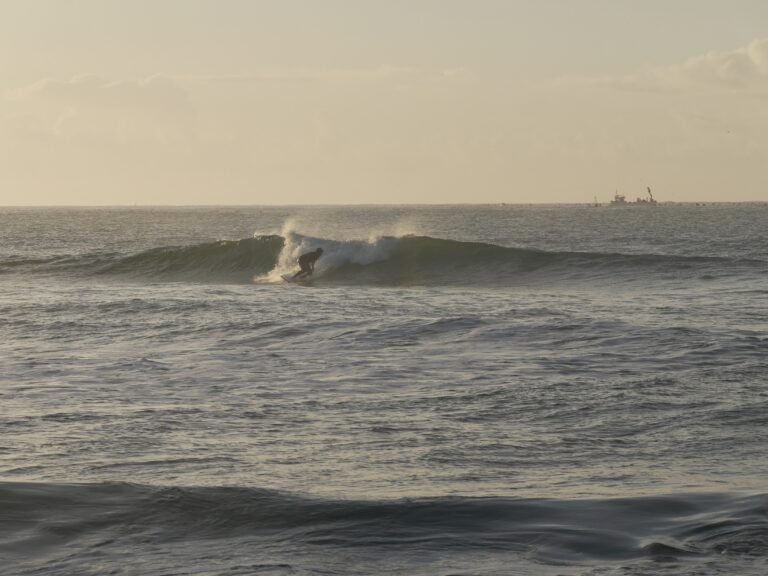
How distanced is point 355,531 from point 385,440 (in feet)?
8.77

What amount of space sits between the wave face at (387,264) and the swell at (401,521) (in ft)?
76.6

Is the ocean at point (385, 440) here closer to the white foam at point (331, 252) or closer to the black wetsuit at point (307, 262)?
the black wetsuit at point (307, 262)

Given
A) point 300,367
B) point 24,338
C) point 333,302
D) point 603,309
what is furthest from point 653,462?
point 333,302

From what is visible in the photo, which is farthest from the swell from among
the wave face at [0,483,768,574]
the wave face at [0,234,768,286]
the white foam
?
the white foam

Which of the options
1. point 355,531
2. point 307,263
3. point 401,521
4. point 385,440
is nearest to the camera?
point 355,531

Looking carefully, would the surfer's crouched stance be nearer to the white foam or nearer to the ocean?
the white foam

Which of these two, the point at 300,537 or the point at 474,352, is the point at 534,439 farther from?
the point at 474,352

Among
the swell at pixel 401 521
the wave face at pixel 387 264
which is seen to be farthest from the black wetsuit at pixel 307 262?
the swell at pixel 401 521

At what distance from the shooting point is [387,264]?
37.9 meters

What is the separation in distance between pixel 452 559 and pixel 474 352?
8.77 meters

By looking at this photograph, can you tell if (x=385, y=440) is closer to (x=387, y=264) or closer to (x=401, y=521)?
(x=401, y=521)

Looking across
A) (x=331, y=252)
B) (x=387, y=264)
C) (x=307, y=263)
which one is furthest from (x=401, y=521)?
(x=331, y=252)

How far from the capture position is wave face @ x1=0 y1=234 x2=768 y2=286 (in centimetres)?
3288

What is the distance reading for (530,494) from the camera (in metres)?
8.06
